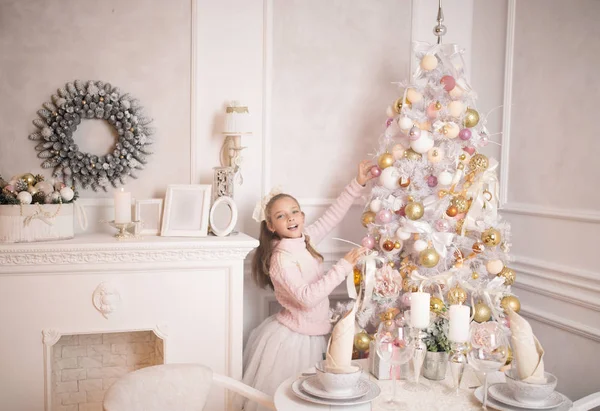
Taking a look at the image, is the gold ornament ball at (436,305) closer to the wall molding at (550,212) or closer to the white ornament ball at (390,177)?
the white ornament ball at (390,177)

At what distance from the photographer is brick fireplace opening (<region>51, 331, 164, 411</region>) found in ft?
10.1

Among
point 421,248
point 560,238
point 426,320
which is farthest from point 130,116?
point 560,238

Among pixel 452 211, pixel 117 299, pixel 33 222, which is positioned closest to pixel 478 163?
pixel 452 211

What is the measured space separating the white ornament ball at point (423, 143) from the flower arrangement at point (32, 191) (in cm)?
168

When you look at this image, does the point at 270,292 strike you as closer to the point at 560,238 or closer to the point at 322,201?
the point at 322,201

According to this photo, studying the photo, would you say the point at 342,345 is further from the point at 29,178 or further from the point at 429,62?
the point at 29,178

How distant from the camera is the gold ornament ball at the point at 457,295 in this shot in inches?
107

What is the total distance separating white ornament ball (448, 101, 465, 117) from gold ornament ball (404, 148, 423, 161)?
0.83ft

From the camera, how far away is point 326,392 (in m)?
1.96

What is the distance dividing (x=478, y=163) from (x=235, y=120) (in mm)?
1294

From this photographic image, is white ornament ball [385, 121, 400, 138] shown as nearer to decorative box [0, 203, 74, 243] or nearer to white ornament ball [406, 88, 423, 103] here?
white ornament ball [406, 88, 423, 103]

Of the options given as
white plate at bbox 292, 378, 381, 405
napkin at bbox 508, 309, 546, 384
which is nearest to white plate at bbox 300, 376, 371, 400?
white plate at bbox 292, 378, 381, 405

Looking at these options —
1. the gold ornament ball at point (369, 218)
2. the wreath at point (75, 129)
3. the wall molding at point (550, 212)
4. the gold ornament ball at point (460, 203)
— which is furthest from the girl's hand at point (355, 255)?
the wreath at point (75, 129)

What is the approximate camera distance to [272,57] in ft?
11.2
